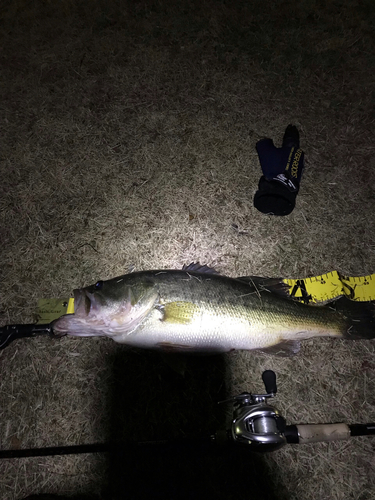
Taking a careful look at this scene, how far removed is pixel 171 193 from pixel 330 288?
185 centimetres

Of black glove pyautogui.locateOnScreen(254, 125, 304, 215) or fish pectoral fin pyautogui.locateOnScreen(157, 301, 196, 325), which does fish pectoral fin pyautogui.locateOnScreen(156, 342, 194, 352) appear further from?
black glove pyautogui.locateOnScreen(254, 125, 304, 215)

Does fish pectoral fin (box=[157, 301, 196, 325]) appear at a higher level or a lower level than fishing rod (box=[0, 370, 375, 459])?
higher

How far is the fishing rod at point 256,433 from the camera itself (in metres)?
1.78

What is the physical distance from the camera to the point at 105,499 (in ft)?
7.24

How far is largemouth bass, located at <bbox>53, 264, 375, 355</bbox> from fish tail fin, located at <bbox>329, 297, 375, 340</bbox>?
9 cm

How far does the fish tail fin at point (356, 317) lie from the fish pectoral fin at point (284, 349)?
0.44 meters

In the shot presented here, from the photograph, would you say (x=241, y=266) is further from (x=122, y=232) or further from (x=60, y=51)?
(x=60, y=51)

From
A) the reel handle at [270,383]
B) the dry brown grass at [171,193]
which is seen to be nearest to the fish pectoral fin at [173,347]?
the dry brown grass at [171,193]

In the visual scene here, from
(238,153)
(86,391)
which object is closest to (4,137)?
(238,153)

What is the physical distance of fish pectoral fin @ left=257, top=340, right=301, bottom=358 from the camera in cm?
233

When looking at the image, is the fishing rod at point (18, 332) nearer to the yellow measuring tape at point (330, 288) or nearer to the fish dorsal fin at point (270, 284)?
the fish dorsal fin at point (270, 284)

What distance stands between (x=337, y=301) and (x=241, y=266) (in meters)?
0.89

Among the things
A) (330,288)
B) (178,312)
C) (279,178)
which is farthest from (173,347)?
(279,178)

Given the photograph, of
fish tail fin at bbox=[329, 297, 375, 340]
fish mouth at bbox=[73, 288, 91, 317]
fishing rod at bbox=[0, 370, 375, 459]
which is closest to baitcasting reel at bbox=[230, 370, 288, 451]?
fishing rod at bbox=[0, 370, 375, 459]
